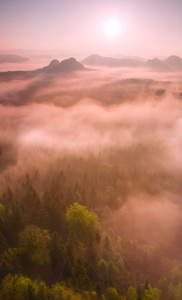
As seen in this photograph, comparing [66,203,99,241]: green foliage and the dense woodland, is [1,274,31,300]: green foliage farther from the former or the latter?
[66,203,99,241]: green foliage

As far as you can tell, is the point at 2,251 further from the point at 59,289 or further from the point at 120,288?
the point at 120,288

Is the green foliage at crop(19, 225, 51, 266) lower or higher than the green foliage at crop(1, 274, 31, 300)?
higher

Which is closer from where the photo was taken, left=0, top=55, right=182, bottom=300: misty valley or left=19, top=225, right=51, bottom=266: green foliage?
left=0, top=55, right=182, bottom=300: misty valley

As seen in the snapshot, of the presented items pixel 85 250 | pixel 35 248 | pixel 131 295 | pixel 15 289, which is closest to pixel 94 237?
pixel 85 250

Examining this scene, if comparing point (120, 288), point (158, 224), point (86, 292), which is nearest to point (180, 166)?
point (158, 224)

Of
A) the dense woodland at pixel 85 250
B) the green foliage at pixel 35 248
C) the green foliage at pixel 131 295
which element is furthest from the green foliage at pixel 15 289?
the green foliage at pixel 131 295

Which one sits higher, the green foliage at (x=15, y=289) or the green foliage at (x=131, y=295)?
the green foliage at (x=15, y=289)

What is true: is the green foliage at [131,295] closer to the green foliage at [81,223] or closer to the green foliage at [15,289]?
the green foliage at [81,223]

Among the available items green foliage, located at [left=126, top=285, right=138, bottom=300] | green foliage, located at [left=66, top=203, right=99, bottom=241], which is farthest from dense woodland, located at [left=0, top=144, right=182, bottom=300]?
green foliage, located at [left=126, top=285, right=138, bottom=300]
